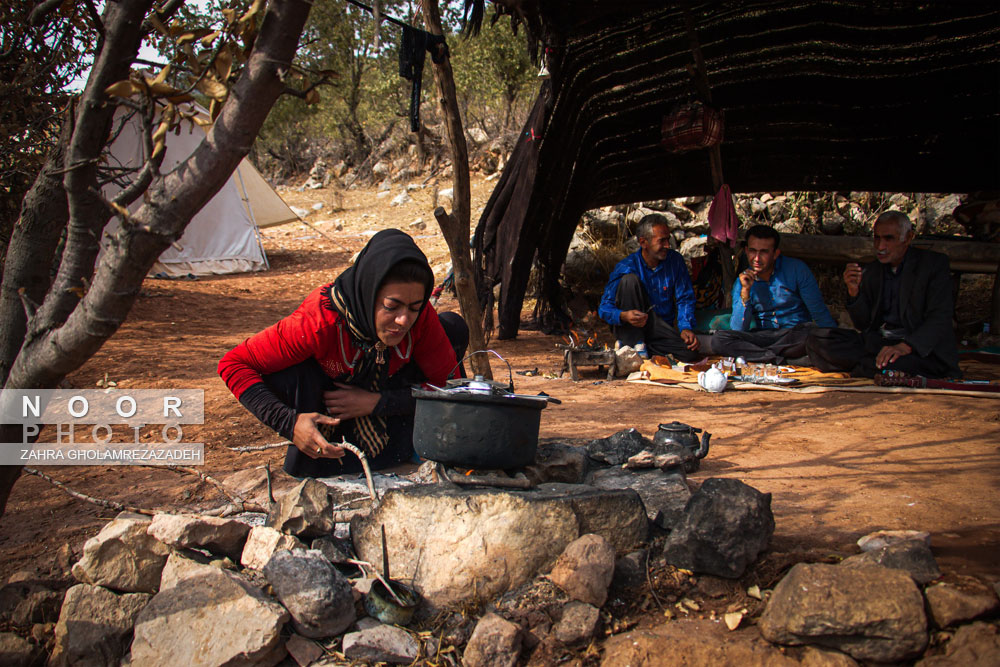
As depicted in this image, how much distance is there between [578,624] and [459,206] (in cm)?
266

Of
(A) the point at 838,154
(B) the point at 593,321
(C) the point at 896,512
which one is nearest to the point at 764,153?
(A) the point at 838,154

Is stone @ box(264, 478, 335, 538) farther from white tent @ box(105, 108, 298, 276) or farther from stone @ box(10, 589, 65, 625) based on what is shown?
white tent @ box(105, 108, 298, 276)

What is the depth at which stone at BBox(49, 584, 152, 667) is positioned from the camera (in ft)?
6.32

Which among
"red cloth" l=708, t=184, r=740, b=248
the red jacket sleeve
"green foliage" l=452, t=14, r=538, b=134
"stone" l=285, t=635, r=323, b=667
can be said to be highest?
"green foliage" l=452, t=14, r=538, b=134

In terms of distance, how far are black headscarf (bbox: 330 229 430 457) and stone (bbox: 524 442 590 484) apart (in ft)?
2.41

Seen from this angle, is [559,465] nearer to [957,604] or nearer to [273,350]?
[273,350]

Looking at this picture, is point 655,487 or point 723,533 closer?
point 723,533

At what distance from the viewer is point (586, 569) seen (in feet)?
6.61

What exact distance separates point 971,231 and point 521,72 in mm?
11404

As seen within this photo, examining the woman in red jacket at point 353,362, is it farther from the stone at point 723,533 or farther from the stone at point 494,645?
A: the stone at point 723,533

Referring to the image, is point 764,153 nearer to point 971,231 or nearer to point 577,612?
point 971,231

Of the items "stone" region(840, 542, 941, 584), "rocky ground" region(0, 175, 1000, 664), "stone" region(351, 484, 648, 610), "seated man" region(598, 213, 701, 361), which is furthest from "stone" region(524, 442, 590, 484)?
"seated man" region(598, 213, 701, 361)

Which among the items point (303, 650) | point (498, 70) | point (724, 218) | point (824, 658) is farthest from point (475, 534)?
point (498, 70)

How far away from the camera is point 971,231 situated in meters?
6.98
